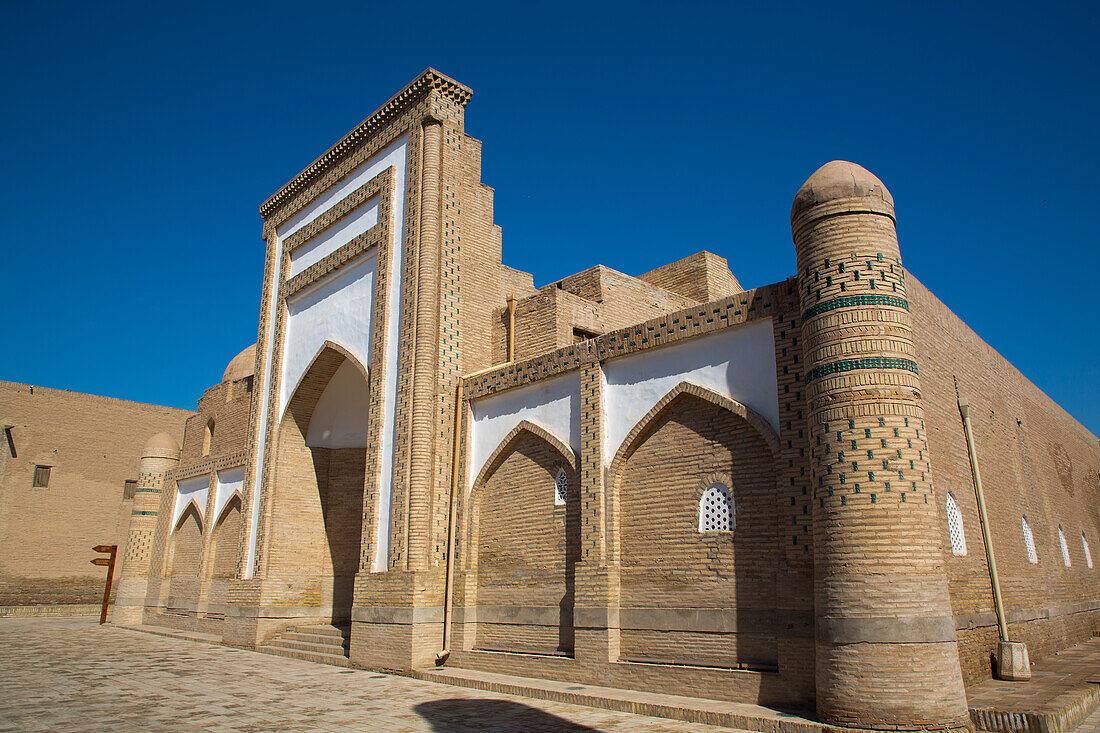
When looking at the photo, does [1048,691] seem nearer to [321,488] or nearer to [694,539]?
[694,539]

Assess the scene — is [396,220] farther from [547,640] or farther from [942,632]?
[942,632]

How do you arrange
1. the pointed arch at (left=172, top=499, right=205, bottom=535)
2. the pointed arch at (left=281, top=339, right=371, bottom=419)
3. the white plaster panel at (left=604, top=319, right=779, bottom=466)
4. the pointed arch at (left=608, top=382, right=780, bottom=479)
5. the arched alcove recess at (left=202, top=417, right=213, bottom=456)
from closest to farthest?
the pointed arch at (left=608, top=382, right=780, bottom=479)
the white plaster panel at (left=604, top=319, right=779, bottom=466)
the pointed arch at (left=281, top=339, right=371, bottom=419)
the pointed arch at (left=172, top=499, right=205, bottom=535)
the arched alcove recess at (left=202, top=417, right=213, bottom=456)

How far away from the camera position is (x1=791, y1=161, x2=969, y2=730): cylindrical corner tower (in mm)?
5711

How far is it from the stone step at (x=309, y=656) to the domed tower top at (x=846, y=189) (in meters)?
8.32

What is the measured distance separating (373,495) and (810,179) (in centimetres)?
714

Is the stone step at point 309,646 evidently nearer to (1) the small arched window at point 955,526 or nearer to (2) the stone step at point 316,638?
(2) the stone step at point 316,638

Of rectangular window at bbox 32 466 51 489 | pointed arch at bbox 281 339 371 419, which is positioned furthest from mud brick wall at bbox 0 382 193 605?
pointed arch at bbox 281 339 371 419

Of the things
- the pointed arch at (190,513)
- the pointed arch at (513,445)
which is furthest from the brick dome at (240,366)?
the pointed arch at (513,445)

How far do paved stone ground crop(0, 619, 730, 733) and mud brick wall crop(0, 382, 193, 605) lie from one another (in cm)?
1298

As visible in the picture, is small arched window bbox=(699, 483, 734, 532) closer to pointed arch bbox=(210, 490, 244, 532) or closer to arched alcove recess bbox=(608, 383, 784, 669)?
arched alcove recess bbox=(608, 383, 784, 669)

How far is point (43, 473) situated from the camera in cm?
2345

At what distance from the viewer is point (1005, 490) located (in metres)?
9.58

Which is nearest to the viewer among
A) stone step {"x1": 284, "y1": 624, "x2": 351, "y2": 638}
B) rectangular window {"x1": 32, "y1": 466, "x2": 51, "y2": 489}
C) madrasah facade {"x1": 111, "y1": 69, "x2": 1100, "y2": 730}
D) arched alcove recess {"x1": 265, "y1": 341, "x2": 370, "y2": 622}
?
madrasah facade {"x1": 111, "y1": 69, "x2": 1100, "y2": 730}

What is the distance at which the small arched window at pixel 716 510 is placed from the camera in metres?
7.58
